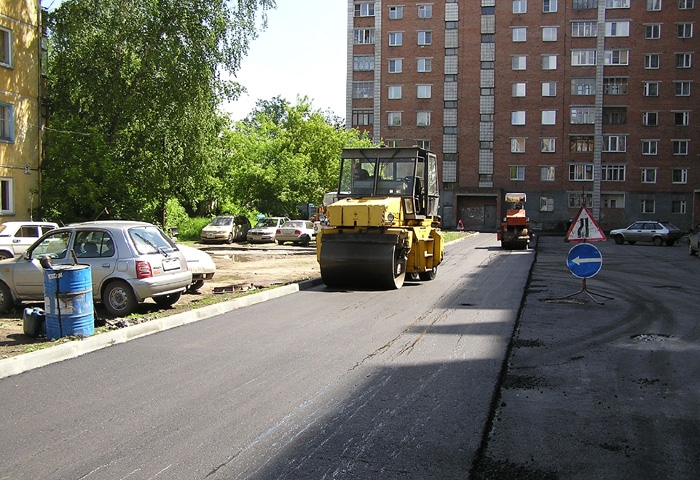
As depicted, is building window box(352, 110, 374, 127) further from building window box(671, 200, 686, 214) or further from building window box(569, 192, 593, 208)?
building window box(671, 200, 686, 214)

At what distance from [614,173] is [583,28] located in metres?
14.4

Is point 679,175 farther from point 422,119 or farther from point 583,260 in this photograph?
point 583,260

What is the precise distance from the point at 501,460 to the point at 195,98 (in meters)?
26.5

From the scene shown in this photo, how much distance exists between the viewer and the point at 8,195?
90.5ft

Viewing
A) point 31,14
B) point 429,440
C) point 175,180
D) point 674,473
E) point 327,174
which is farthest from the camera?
point 327,174

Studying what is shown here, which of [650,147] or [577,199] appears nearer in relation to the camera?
[650,147]

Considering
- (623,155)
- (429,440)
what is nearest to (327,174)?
(623,155)

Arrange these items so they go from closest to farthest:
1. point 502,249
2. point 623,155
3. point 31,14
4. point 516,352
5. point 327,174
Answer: point 516,352
point 31,14
point 502,249
point 327,174
point 623,155

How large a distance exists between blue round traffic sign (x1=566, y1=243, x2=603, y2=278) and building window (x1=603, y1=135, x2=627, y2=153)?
5456cm

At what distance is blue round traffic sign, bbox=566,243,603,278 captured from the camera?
13.0 metres

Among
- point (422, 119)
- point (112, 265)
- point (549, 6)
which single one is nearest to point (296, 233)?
point (112, 265)

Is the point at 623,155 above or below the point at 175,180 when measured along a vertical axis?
above

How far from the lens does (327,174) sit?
158ft

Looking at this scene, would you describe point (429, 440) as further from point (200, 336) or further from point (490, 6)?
point (490, 6)
